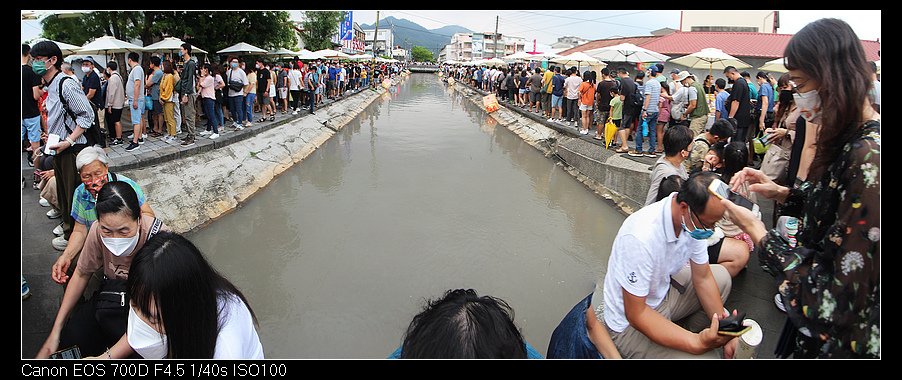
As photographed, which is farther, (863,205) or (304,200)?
(304,200)

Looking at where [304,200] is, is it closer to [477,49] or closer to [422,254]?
[422,254]

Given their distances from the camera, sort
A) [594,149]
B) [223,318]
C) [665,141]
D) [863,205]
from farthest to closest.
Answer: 1. [594,149]
2. [665,141]
3. [223,318]
4. [863,205]

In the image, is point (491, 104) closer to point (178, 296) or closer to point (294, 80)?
point (294, 80)

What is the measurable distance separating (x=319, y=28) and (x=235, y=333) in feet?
95.3

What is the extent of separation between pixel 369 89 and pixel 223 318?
25.3 m

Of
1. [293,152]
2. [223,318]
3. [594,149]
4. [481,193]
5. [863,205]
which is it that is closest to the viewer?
[863,205]

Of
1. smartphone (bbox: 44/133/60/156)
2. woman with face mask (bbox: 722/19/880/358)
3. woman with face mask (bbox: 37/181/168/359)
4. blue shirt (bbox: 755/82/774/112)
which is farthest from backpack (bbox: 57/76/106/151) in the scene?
blue shirt (bbox: 755/82/774/112)

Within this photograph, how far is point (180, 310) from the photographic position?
1.88m

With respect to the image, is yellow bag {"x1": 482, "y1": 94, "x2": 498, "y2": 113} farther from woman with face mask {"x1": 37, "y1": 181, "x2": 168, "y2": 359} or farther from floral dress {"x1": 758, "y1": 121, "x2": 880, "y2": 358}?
floral dress {"x1": 758, "y1": 121, "x2": 880, "y2": 358}

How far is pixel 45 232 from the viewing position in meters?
4.48

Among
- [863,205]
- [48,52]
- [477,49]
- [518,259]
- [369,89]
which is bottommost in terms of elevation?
[518,259]

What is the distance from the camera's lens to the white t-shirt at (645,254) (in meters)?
2.13

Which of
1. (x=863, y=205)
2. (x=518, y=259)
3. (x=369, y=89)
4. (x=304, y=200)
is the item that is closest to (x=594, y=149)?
(x=518, y=259)

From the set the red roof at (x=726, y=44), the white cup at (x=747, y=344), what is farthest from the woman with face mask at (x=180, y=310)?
the red roof at (x=726, y=44)
